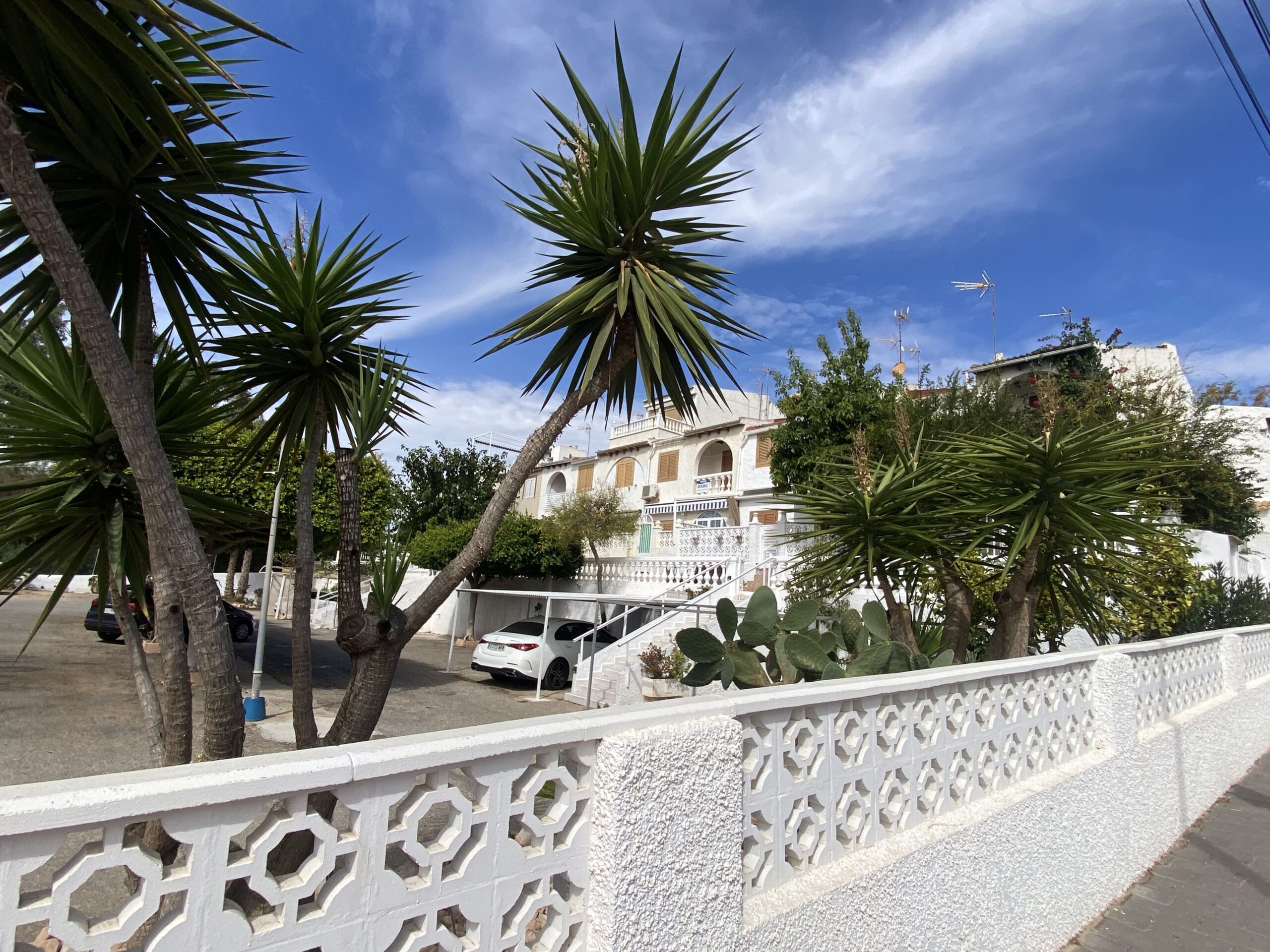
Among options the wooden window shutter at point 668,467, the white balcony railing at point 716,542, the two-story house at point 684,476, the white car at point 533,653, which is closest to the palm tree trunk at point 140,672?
the white car at point 533,653

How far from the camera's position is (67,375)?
11.7 feet

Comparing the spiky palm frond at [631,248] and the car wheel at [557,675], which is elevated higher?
the spiky palm frond at [631,248]

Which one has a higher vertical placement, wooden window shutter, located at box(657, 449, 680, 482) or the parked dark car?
wooden window shutter, located at box(657, 449, 680, 482)

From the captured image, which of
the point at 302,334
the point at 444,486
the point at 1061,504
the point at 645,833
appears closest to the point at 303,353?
the point at 302,334

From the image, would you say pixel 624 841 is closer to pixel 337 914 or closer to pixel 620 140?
pixel 337 914

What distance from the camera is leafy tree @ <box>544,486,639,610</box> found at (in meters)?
23.1

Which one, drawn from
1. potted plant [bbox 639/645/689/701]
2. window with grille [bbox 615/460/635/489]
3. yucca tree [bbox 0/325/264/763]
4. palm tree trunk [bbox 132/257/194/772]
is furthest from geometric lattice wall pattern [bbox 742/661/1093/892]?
window with grille [bbox 615/460/635/489]

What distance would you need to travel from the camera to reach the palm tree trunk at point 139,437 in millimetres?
2406

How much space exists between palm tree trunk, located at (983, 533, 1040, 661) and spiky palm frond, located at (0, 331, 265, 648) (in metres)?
4.97

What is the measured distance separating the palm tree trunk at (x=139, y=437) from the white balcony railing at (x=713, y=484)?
2779cm

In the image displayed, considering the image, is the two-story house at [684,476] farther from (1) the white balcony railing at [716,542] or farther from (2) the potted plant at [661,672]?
(2) the potted plant at [661,672]

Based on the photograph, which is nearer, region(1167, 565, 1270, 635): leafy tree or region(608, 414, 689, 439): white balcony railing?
region(1167, 565, 1270, 635): leafy tree

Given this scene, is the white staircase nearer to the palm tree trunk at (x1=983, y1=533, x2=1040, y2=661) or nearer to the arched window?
the palm tree trunk at (x1=983, y1=533, x2=1040, y2=661)

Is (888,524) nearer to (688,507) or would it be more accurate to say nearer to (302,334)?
(302,334)
